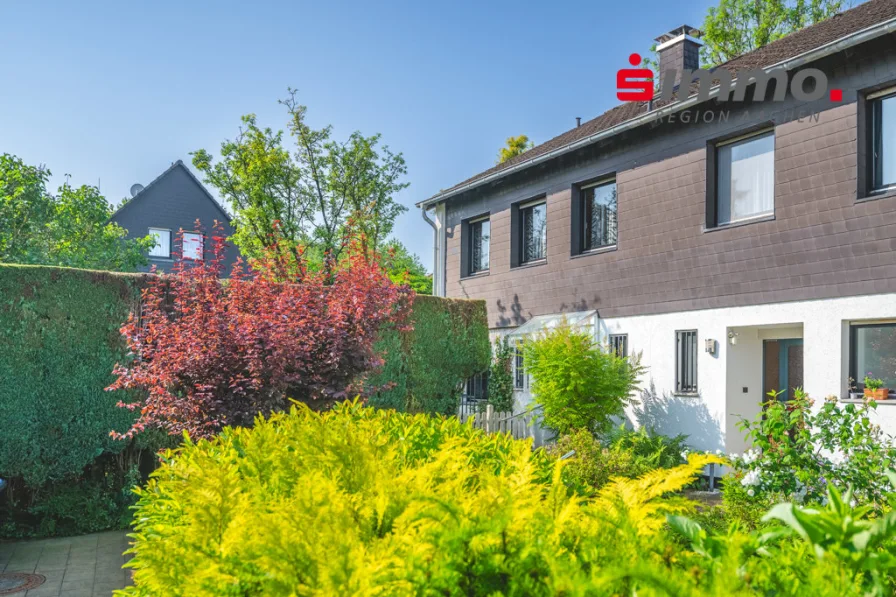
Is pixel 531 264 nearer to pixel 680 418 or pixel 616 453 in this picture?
pixel 680 418

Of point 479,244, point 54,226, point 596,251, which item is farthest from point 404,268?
point 54,226

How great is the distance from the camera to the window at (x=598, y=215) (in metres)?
14.0

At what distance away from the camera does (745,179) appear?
37.9 ft

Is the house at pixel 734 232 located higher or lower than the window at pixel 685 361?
higher

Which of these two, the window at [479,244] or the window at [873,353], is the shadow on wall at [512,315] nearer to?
the window at [479,244]

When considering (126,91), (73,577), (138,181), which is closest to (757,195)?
(73,577)

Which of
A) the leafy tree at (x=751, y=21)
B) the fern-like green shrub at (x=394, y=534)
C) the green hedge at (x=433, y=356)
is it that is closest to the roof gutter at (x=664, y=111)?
the green hedge at (x=433, y=356)

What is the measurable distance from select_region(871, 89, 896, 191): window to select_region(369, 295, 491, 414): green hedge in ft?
24.4

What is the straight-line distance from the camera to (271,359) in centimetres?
752

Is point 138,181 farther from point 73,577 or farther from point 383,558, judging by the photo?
point 383,558

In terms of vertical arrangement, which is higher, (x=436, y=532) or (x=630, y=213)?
(x=630, y=213)

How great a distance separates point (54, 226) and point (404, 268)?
10.3m

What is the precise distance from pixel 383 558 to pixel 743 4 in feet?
92.4

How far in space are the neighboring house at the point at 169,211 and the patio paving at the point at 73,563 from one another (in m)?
21.6
